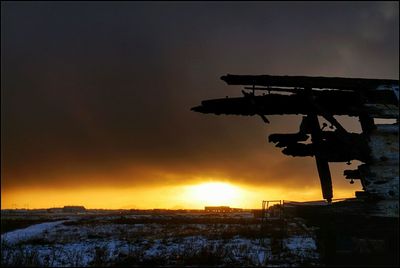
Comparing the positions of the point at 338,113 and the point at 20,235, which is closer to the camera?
the point at 338,113

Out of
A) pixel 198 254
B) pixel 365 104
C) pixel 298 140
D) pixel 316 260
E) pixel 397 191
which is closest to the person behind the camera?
pixel 397 191

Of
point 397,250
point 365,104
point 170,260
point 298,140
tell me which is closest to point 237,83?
point 298,140

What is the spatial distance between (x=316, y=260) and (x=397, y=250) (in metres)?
2.84

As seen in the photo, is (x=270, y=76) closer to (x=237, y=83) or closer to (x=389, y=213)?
(x=237, y=83)

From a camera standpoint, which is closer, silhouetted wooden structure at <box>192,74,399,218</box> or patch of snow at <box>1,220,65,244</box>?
silhouetted wooden structure at <box>192,74,399,218</box>

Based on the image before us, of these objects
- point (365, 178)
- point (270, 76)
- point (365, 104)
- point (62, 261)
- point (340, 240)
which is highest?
point (270, 76)

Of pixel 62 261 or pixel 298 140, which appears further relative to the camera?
pixel 62 261

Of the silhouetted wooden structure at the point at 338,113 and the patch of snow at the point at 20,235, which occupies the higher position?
the silhouetted wooden structure at the point at 338,113

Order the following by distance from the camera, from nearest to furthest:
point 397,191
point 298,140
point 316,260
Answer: point 397,191, point 298,140, point 316,260

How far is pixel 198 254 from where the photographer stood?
516 inches

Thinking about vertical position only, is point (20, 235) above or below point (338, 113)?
below

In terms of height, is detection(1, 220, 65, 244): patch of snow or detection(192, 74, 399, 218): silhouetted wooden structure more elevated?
detection(192, 74, 399, 218): silhouetted wooden structure

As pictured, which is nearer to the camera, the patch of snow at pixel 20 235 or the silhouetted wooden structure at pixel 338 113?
the silhouetted wooden structure at pixel 338 113

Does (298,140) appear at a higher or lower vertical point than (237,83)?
lower
